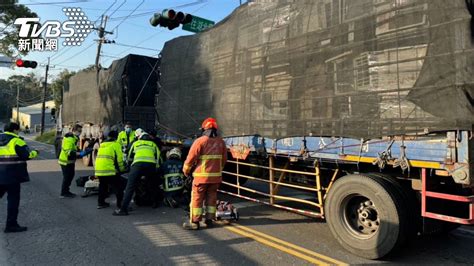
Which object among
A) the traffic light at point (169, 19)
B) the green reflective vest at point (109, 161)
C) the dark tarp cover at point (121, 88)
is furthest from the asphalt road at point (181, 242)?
the dark tarp cover at point (121, 88)

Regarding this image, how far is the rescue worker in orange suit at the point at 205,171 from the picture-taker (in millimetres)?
6238

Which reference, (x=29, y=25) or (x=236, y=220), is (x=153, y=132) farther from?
(x=29, y=25)

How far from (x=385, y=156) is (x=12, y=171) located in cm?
531

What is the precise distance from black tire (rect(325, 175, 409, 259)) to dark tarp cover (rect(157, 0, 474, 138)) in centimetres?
62

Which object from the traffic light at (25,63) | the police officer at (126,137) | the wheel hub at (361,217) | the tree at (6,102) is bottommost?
the wheel hub at (361,217)

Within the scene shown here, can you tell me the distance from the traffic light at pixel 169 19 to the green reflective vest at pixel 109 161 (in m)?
3.66

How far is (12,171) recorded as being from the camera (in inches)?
245

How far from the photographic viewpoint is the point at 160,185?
8.08m

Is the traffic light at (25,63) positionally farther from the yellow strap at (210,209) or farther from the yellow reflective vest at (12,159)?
the yellow strap at (210,209)

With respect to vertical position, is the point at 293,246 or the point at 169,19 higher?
the point at 169,19

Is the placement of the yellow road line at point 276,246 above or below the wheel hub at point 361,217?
below

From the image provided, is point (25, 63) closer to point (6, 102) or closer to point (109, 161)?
point (109, 161)

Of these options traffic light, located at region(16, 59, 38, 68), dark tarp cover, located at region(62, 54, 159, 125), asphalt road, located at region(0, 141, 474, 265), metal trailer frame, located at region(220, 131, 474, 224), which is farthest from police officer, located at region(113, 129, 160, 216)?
traffic light, located at region(16, 59, 38, 68)

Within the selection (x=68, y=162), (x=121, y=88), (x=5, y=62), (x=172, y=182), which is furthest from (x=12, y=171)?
(x=5, y=62)
